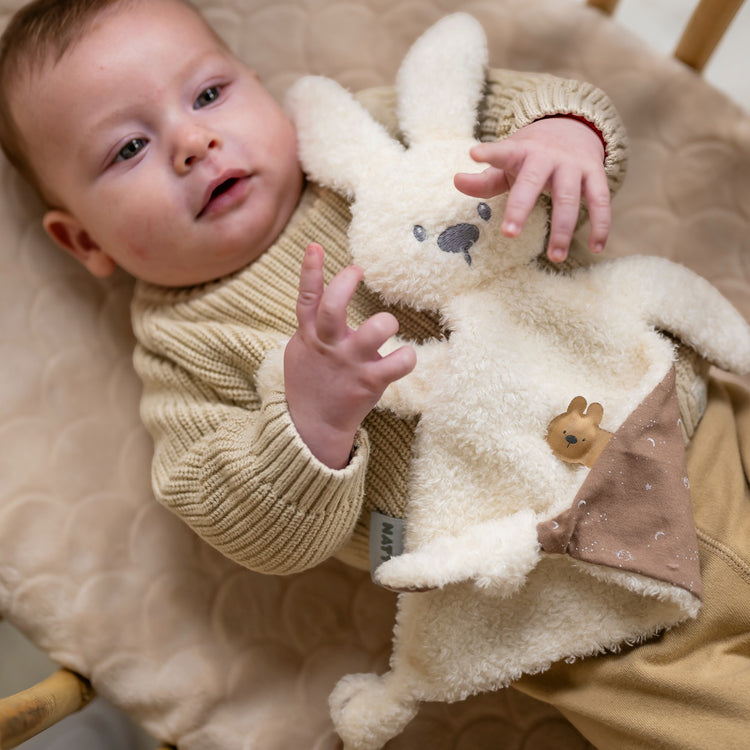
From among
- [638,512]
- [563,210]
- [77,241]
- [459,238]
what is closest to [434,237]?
[459,238]

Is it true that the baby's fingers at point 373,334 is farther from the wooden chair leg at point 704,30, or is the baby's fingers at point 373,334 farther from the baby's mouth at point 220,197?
the wooden chair leg at point 704,30

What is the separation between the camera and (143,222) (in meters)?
0.81

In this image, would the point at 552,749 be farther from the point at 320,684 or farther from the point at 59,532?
the point at 59,532

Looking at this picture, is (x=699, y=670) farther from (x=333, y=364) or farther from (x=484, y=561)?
(x=333, y=364)

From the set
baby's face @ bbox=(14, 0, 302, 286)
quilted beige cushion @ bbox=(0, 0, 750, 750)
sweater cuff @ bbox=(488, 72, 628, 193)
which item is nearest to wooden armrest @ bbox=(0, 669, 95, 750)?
quilted beige cushion @ bbox=(0, 0, 750, 750)

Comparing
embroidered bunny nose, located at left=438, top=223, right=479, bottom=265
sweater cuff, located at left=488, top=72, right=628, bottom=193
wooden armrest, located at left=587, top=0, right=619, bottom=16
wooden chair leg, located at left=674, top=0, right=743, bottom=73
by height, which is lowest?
embroidered bunny nose, located at left=438, top=223, right=479, bottom=265

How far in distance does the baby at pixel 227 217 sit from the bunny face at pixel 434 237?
1.6 inches

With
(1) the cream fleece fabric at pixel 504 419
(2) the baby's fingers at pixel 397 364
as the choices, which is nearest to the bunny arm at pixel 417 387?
(1) the cream fleece fabric at pixel 504 419

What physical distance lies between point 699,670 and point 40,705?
70 centimetres

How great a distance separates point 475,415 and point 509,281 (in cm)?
15

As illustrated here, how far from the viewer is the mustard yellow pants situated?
701 millimetres

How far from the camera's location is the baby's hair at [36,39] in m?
0.81

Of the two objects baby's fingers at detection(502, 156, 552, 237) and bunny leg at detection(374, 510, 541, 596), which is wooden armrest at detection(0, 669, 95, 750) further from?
baby's fingers at detection(502, 156, 552, 237)

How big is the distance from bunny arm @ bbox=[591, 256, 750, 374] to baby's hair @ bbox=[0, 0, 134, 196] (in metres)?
0.62
